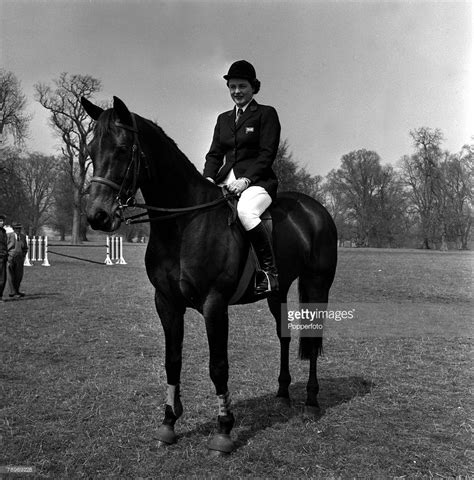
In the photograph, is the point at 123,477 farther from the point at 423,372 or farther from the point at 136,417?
the point at 423,372

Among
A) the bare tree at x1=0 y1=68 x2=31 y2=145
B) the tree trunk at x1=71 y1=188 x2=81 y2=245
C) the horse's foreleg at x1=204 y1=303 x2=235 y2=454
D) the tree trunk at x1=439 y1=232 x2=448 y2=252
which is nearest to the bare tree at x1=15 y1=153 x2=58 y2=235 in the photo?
the tree trunk at x1=71 y1=188 x2=81 y2=245

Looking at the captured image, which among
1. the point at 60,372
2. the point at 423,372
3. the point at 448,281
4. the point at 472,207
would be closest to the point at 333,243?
the point at 423,372

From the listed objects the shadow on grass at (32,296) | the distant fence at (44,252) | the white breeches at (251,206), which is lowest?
the shadow on grass at (32,296)

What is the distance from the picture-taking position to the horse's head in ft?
11.4

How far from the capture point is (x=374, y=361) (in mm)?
7172

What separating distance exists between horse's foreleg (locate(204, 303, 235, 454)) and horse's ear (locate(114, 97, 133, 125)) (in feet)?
5.52

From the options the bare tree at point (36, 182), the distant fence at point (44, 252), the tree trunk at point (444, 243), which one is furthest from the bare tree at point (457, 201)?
the bare tree at point (36, 182)

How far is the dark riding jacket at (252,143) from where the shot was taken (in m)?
4.58

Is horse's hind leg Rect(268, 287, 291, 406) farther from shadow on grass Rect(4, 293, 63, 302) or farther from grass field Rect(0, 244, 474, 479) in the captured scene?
shadow on grass Rect(4, 293, 63, 302)

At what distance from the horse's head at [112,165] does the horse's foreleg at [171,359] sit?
110cm

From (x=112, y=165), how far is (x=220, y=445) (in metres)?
2.49

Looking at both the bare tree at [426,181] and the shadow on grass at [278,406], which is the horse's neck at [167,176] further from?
the bare tree at [426,181]

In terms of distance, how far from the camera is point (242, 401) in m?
5.33

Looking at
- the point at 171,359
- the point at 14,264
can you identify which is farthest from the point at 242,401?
the point at 14,264
